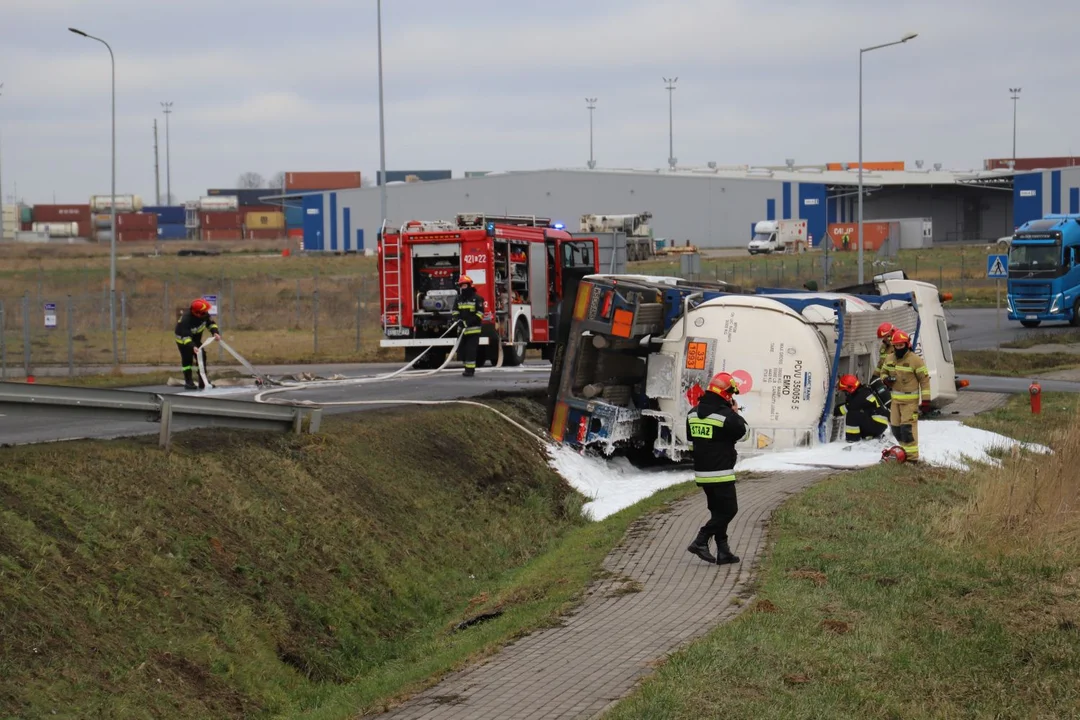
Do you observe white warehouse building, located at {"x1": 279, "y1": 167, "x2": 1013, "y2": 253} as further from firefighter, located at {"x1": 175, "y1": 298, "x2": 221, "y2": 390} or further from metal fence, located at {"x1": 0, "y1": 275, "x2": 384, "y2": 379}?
firefighter, located at {"x1": 175, "y1": 298, "x2": 221, "y2": 390}

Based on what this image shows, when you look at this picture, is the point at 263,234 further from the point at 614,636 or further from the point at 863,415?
the point at 614,636

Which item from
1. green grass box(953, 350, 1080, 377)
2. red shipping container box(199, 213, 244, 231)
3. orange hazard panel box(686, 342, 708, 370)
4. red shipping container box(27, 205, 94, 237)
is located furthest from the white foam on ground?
red shipping container box(27, 205, 94, 237)

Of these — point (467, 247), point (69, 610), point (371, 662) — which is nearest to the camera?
point (69, 610)

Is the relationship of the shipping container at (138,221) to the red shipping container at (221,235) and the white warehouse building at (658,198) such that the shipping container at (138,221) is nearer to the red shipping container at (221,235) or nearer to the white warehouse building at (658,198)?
the red shipping container at (221,235)

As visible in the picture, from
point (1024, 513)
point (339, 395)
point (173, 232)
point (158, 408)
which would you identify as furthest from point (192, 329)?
point (173, 232)

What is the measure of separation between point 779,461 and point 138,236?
360ft

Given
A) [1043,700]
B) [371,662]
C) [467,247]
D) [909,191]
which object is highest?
[909,191]

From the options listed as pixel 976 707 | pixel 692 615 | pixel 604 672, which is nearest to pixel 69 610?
pixel 604 672

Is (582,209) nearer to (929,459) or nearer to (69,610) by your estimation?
(929,459)

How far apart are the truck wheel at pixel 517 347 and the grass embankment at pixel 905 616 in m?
12.8

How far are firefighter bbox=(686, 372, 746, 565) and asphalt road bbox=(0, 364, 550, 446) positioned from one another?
16.3 feet

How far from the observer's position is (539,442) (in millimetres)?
17594

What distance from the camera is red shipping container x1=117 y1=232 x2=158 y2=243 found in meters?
115

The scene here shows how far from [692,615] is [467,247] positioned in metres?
16.6
